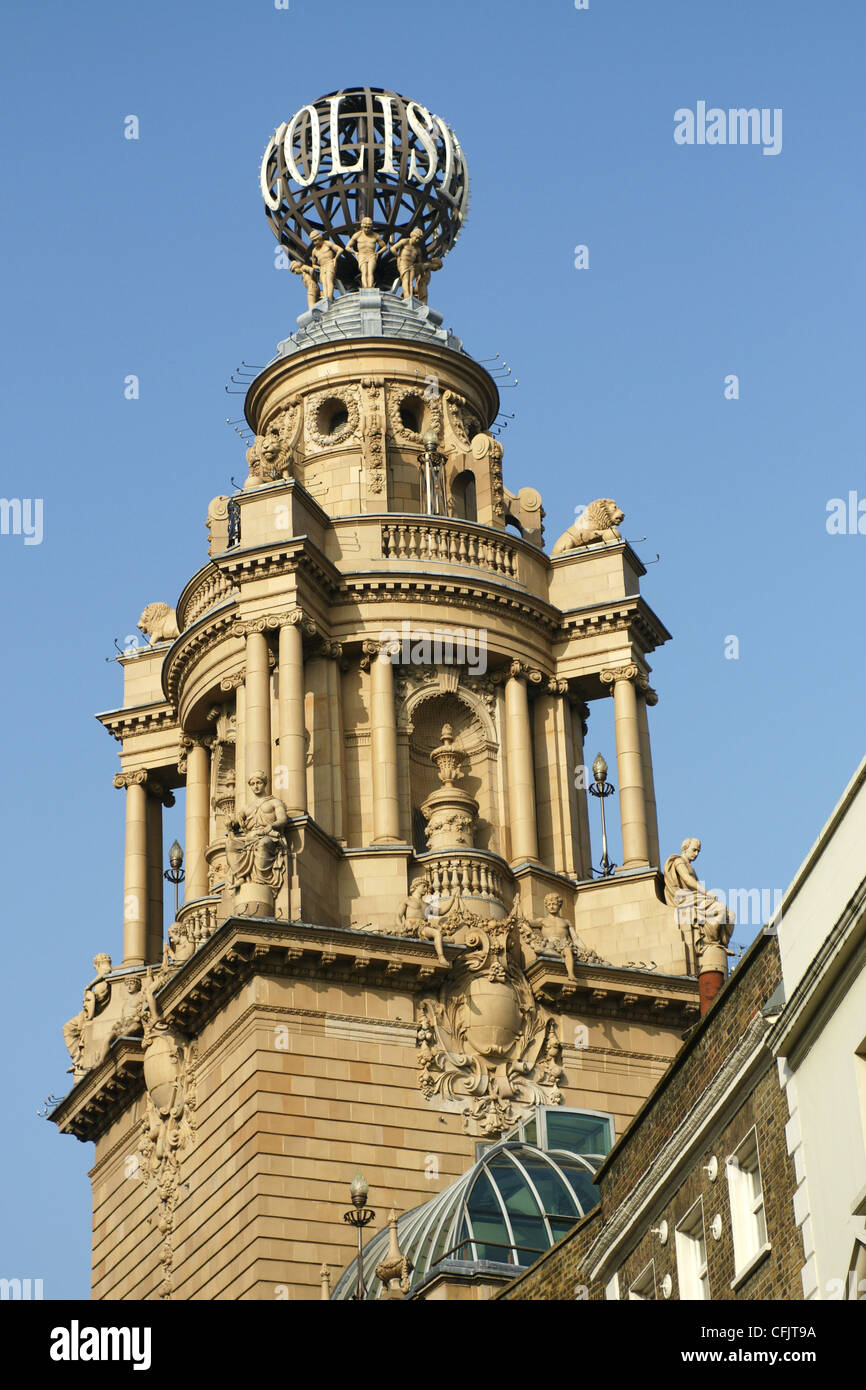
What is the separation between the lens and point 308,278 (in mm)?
85375

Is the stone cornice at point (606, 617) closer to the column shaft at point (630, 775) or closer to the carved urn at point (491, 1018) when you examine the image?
the column shaft at point (630, 775)

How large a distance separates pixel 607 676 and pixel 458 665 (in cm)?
421

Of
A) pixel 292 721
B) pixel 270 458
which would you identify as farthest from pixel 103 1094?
pixel 270 458

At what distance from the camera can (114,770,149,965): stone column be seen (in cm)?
7812

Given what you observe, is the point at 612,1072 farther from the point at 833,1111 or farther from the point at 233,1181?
the point at 833,1111

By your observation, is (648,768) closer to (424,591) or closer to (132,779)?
(424,591)

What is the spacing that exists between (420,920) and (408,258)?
943 inches

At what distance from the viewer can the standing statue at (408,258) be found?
8400cm

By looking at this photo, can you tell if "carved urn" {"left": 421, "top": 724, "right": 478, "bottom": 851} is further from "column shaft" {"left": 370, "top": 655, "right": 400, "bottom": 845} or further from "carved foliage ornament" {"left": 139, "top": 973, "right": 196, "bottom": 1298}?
"carved foliage ornament" {"left": 139, "top": 973, "right": 196, "bottom": 1298}

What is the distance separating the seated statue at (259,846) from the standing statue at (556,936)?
6800 mm

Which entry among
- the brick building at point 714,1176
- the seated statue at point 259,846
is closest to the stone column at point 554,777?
the seated statue at point 259,846

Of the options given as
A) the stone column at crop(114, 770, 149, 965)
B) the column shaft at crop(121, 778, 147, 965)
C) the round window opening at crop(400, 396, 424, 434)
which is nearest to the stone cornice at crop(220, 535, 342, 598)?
the round window opening at crop(400, 396, 424, 434)

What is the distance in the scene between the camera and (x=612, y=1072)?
6956 cm

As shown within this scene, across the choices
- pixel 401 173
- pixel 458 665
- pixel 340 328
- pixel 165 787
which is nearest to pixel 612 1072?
pixel 458 665
